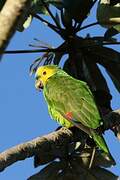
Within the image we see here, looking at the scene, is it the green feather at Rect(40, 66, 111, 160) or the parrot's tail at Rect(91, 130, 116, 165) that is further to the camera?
the green feather at Rect(40, 66, 111, 160)

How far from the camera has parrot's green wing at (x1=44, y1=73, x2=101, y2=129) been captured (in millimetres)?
5348

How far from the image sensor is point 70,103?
18.7 ft

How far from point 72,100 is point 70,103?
0.05 m

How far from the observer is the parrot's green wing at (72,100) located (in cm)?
535

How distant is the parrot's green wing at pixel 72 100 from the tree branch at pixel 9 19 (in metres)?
3.17

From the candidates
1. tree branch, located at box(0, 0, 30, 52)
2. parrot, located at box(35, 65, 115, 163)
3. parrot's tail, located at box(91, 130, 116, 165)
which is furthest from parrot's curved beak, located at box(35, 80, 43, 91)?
tree branch, located at box(0, 0, 30, 52)

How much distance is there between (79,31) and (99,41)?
346 mm

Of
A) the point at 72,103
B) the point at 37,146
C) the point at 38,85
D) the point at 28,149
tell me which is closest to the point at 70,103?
the point at 72,103

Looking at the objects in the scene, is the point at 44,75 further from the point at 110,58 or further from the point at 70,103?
the point at 110,58

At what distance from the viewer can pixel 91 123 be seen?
5.21m

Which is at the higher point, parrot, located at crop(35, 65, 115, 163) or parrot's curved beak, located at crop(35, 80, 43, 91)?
parrot's curved beak, located at crop(35, 80, 43, 91)

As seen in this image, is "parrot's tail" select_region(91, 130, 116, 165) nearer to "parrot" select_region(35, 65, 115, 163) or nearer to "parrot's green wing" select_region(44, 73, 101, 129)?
"parrot" select_region(35, 65, 115, 163)

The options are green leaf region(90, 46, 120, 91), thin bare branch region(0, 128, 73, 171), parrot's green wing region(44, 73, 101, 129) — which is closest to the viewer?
thin bare branch region(0, 128, 73, 171)

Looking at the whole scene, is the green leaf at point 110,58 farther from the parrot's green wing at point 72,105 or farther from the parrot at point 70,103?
the parrot's green wing at point 72,105
